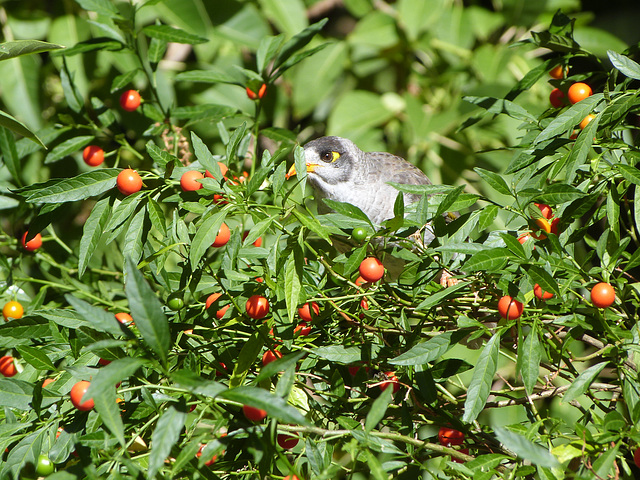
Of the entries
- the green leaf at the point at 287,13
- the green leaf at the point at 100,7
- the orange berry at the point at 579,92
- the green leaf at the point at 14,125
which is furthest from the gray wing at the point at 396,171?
the green leaf at the point at 14,125

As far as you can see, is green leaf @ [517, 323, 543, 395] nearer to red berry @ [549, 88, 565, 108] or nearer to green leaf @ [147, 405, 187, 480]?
green leaf @ [147, 405, 187, 480]

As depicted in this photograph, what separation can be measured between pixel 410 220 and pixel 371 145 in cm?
166

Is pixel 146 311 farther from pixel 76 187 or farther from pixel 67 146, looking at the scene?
pixel 67 146

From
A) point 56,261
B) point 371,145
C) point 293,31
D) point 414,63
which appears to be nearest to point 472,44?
point 414,63

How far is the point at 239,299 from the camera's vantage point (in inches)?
38.1

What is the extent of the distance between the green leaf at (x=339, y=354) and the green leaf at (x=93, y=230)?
0.38m

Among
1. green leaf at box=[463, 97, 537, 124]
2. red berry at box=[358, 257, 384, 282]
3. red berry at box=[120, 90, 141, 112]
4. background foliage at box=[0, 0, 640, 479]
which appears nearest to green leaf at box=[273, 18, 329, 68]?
background foliage at box=[0, 0, 640, 479]

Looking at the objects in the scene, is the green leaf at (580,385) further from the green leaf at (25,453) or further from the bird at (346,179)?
the bird at (346,179)

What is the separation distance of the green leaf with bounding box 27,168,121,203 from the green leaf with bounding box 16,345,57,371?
0.76ft

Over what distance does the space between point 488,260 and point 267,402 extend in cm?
35

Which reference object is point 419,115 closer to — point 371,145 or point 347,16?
point 371,145

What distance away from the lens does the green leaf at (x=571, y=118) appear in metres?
0.90

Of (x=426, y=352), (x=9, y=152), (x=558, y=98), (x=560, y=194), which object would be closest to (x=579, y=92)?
(x=558, y=98)

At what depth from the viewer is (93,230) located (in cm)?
95
